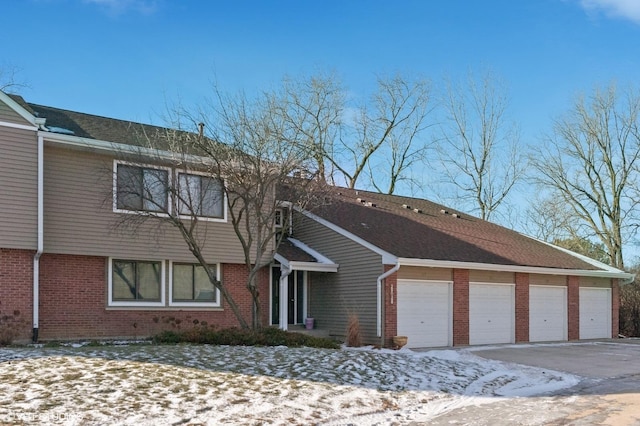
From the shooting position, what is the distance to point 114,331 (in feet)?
55.0

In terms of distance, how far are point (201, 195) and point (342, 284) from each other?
5319 millimetres

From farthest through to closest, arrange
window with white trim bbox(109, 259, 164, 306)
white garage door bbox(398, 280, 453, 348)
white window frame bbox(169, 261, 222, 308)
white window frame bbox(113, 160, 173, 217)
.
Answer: white garage door bbox(398, 280, 453, 348) < white window frame bbox(169, 261, 222, 308) < window with white trim bbox(109, 259, 164, 306) < white window frame bbox(113, 160, 173, 217)

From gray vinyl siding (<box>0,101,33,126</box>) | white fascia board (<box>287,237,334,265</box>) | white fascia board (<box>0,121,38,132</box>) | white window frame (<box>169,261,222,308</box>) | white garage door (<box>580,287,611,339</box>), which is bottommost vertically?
white garage door (<box>580,287,611,339</box>)

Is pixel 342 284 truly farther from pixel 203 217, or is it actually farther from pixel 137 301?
pixel 137 301

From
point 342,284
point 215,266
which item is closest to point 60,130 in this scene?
point 215,266

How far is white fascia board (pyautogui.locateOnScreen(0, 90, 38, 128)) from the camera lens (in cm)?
1535

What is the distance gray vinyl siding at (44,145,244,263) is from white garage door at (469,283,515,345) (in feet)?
30.6

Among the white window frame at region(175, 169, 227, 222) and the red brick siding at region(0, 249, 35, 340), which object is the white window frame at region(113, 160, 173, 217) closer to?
the white window frame at region(175, 169, 227, 222)

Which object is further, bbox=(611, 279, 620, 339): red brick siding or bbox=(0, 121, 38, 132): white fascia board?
bbox=(611, 279, 620, 339): red brick siding

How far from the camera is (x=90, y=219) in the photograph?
16547 millimetres

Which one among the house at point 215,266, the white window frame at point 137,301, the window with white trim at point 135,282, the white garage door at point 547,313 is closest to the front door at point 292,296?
the house at point 215,266

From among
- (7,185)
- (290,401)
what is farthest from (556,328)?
(7,185)

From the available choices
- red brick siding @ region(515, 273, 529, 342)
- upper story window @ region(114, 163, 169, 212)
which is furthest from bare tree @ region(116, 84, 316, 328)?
red brick siding @ region(515, 273, 529, 342)

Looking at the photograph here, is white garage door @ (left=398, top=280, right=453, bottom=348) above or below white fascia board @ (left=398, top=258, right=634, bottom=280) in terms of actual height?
below
